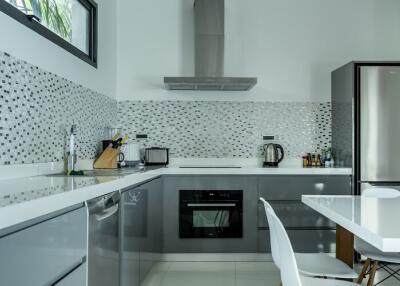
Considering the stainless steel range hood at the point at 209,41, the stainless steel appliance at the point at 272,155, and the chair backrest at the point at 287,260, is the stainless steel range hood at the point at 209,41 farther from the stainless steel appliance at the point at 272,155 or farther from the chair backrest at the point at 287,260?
the chair backrest at the point at 287,260

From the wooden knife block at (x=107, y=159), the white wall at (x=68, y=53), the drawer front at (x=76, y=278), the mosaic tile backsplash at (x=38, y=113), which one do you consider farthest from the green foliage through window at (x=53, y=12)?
the drawer front at (x=76, y=278)

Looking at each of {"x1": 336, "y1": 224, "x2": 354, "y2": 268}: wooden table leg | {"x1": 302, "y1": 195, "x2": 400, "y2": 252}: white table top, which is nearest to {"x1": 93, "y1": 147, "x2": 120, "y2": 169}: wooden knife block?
{"x1": 302, "y1": 195, "x2": 400, "y2": 252}: white table top

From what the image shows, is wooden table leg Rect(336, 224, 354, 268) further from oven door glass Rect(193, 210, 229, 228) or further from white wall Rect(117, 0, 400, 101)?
white wall Rect(117, 0, 400, 101)

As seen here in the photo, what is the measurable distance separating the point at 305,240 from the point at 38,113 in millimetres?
2520

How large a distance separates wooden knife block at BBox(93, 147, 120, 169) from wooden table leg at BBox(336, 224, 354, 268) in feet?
6.53

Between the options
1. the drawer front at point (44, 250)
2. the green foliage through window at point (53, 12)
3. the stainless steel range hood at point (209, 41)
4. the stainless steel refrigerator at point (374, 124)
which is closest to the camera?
the drawer front at point (44, 250)

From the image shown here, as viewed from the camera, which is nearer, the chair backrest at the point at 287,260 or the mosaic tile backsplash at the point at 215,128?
the chair backrest at the point at 287,260

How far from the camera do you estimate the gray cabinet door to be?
3699 millimetres

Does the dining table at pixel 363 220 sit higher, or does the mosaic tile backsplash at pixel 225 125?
the mosaic tile backsplash at pixel 225 125

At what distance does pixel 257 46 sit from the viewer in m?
4.34

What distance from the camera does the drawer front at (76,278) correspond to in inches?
55.2

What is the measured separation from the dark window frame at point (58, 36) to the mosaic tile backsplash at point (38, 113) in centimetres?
22

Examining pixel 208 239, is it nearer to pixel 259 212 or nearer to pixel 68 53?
pixel 259 212

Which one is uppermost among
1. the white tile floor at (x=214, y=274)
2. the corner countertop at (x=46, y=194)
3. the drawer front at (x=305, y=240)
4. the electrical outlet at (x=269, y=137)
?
the electrical outlet at (x=269, y=137)
